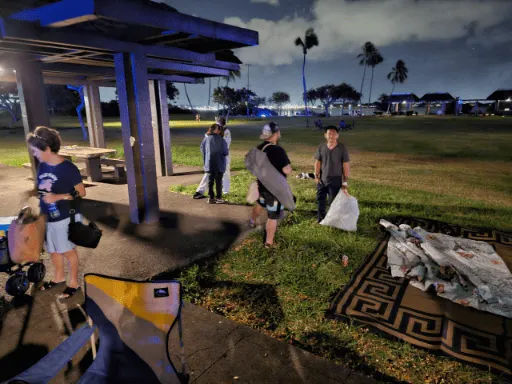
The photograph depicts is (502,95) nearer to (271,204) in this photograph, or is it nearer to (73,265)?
(271,204)

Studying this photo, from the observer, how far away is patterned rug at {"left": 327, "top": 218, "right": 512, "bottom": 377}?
306cm

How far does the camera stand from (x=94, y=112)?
12.4 m

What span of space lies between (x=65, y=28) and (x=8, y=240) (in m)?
3.19

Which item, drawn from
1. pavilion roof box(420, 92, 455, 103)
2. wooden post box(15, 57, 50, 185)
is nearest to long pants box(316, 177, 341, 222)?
wooden post box(15, 57, 50, 185)

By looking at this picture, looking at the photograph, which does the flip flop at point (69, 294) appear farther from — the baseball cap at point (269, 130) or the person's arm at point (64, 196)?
the baseball cap at point (269, 130)

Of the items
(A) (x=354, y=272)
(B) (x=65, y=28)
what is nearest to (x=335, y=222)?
(A) (x=354, y=272)

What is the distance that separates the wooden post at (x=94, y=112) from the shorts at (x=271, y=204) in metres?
9.44

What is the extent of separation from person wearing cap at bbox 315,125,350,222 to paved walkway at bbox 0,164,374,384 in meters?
1.69

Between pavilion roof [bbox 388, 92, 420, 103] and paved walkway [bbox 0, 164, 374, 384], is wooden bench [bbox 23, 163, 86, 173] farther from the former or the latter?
pavilion roof [bbox 388, 92, 420, 103]

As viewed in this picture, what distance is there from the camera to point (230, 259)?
4941 millimetres

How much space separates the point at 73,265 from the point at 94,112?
33.3ft

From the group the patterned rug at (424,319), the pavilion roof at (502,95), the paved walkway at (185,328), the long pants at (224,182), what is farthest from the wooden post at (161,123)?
the pavilion roof at (502,95)

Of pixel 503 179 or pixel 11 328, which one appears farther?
pixel 503 179

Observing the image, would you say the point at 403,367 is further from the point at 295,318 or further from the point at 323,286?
the point at 323,286
